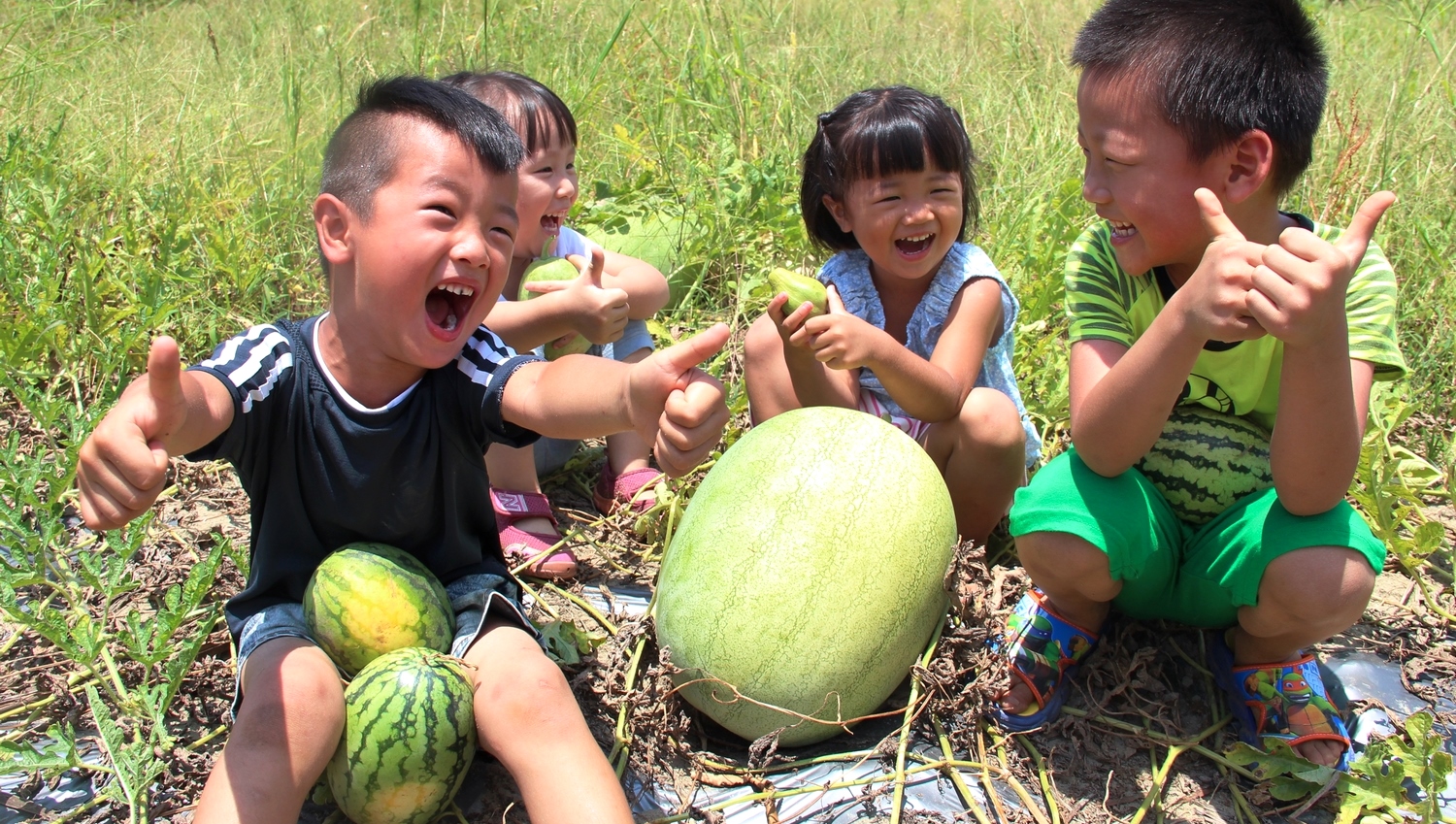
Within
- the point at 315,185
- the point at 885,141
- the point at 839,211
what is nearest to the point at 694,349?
the point at 885,141

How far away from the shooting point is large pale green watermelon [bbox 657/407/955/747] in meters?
2.03

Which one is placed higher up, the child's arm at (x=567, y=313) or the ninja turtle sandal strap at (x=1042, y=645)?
the child's arm at (x=567, y=313)

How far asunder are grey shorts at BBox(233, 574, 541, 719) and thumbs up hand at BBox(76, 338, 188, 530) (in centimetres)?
48

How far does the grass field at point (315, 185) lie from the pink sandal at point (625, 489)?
0.50 meters

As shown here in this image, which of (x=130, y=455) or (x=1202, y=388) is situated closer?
(x=130, y=455)

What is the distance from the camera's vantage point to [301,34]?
606cm

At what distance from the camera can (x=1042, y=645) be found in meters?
2.30

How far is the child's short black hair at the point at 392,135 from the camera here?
1.96 meters

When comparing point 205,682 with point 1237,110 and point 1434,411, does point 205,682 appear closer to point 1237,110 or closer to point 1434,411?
point 1237,110

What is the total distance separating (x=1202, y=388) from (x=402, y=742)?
173 centimetres

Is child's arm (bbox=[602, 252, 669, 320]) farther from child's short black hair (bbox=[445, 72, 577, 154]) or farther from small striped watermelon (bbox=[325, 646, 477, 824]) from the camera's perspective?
small striped watermelon (bbox=[325, 646, 477, 824])

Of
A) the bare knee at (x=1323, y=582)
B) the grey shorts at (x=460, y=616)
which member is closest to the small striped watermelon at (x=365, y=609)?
the grey shorts at (x=460, y=616)

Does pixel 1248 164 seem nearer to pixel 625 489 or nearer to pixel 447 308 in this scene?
pixel 447 308

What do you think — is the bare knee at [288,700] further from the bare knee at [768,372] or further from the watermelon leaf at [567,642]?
the bare knee at [768,372]
